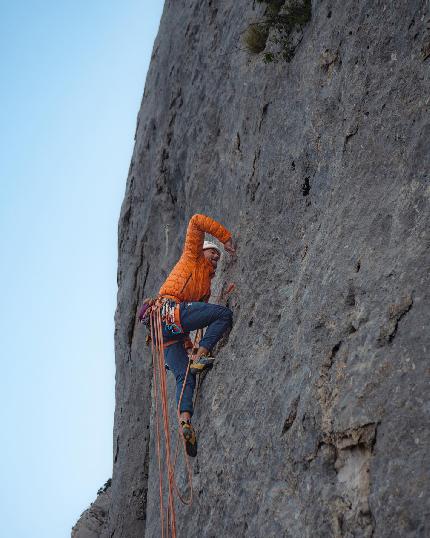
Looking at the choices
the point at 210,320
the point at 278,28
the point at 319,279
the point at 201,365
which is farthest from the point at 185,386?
the point at 278,28

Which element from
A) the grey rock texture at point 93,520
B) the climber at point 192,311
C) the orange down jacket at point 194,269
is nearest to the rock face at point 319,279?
the climber at point 192,311

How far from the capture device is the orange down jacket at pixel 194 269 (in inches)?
316

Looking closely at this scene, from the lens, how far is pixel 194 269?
8.16 meters

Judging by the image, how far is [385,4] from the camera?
6.26 meters

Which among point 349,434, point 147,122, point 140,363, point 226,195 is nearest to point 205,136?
point 226,195

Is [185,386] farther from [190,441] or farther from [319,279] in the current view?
[319,279]

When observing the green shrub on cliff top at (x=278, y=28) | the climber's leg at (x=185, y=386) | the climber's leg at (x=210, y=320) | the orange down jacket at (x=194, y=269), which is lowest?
the climber's leg at (x=185, y=386)

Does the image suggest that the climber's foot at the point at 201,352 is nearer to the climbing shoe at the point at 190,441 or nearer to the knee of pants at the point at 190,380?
the knee of pants at the point at 190,380

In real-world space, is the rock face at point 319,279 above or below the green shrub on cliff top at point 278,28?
below

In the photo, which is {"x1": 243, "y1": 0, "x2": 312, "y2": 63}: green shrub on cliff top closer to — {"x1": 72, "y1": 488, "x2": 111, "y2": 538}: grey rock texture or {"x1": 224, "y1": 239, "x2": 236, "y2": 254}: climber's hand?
{"x1": 224, "y1": 239, "x2": 236, "y2": 254}: climber's hand

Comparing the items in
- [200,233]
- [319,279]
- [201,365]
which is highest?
[200,233]

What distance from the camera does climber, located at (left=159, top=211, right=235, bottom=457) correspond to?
7.58 meters

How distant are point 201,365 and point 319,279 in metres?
2.19

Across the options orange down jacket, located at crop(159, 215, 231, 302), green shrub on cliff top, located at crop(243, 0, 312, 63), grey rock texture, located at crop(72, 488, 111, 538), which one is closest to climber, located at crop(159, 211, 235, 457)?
orange down jacket, located at crop(159, 215, 231, 302)
